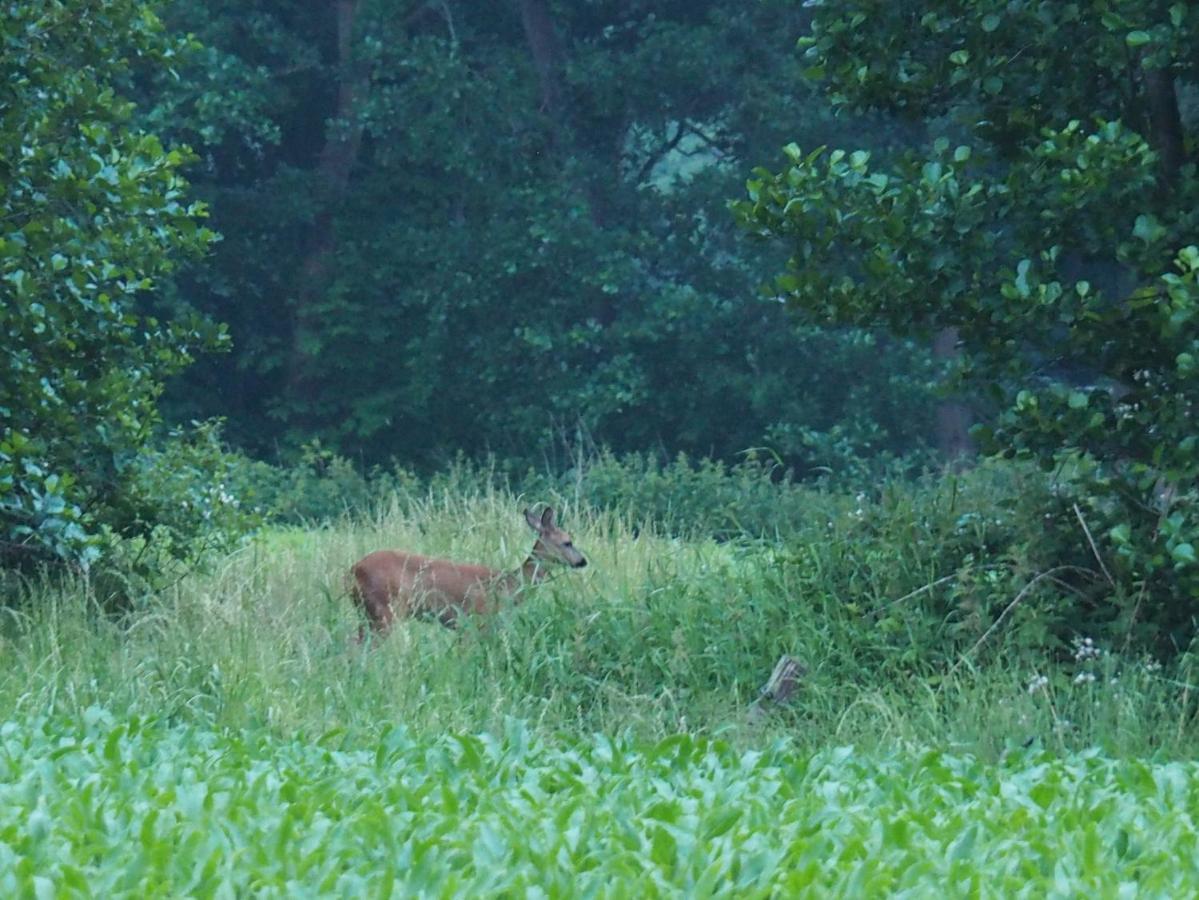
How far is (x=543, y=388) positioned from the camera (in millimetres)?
25484

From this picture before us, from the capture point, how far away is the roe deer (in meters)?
10.6

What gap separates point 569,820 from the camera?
16.8 feet

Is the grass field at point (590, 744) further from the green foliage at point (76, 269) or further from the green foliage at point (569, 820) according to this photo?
the green foliage at point (76, 269)

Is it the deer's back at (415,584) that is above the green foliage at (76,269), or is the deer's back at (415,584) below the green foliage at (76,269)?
below

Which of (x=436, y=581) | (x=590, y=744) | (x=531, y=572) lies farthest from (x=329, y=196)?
(x=590, y=744)

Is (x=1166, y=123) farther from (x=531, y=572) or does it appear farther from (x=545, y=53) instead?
(x=545, y=53)

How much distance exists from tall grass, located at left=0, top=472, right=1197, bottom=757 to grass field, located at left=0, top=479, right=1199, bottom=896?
0.9 inches

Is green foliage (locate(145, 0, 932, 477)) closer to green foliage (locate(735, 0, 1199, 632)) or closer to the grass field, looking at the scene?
the grass field

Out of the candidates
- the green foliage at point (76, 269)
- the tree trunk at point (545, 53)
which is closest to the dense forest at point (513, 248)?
the tree trunk at point (545, 53)

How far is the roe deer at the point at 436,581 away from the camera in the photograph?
34.9 feet

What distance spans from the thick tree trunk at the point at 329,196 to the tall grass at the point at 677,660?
51.2ft

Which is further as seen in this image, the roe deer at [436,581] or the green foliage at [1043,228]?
the roe deer at [436,581]

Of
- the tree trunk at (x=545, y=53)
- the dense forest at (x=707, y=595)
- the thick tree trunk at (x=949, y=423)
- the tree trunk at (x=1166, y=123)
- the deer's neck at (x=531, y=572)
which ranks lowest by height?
the thick tree trunk at (x=949, y=423)

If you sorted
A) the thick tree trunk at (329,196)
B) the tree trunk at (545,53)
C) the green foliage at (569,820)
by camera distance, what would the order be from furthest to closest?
1. the tree trunk at (545,53)
2. the thick tree trunk at (329,196)
3. the green foliage at (569,820)
